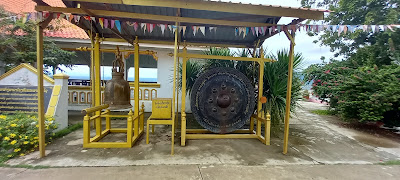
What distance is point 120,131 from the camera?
4.74 m

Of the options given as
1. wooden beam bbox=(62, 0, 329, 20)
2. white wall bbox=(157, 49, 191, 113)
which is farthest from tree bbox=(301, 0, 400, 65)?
white wall bbox=(157, 49, 191, 113)

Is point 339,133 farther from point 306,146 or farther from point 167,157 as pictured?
point 167,157

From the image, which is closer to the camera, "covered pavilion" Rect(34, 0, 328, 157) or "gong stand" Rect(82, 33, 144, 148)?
"covered pavilion" Rect(34, 0, 328, 157)

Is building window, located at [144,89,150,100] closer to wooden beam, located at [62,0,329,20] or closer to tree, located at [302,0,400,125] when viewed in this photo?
wooden beam, located at [62,0,329,20]

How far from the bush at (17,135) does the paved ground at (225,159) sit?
11.0 inches

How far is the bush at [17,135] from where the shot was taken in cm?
311

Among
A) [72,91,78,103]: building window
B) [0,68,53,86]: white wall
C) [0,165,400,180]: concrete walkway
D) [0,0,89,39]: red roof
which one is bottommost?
[0,165,400,180]: concrete walkway

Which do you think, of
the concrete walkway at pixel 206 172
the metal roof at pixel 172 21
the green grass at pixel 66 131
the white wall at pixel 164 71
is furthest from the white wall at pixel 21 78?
the white wall at pixel 164 71

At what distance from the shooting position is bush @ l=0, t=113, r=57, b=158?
10.2 ft

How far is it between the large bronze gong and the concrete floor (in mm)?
459

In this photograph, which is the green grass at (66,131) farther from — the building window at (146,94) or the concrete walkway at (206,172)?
the building window at (146,94)

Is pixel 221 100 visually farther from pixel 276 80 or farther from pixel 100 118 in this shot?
pixel 100 118

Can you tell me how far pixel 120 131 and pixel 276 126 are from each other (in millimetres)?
4245

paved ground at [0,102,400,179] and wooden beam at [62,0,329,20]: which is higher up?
wooden beam at [62,0,329,20]
